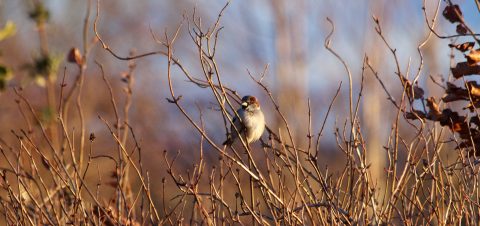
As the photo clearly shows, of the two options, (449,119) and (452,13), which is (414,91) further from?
(452,13)

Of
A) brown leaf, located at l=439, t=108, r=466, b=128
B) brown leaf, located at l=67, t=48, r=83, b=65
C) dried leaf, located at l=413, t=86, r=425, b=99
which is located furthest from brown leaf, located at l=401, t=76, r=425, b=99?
brown leaf, located at l=67, t=48, r=83, b=65

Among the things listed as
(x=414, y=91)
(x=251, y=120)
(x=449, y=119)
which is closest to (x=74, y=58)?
(x=251, y=120)

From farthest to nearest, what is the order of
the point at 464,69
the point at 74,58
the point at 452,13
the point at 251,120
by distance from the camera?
the point at 251,120
the point at 74,58
the point at 464,69
the point at 452,13

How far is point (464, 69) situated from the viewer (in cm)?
359

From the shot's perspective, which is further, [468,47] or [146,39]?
[146,39]

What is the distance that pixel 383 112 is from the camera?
17297 millimetres

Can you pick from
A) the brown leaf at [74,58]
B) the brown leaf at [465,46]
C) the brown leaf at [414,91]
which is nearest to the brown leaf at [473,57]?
the brown leaf at [465,46]

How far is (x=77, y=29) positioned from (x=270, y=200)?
59.3 feet

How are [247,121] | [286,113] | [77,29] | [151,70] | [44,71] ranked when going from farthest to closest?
1. [151,70]
2. [77,29]
3. [286,113]
4. [247,121]
5. [44,71]

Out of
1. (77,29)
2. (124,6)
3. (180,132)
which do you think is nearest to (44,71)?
(180,132)

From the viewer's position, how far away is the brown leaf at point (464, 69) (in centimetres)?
357

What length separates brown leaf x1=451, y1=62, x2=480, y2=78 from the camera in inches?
141

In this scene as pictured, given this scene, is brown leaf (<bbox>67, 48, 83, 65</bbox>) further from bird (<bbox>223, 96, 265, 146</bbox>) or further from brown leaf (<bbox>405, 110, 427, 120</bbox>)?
brown leaf (<bbox>405, 110, 427, 120</bbox>)

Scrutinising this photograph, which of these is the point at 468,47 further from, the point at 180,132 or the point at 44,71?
the point at 180,132
